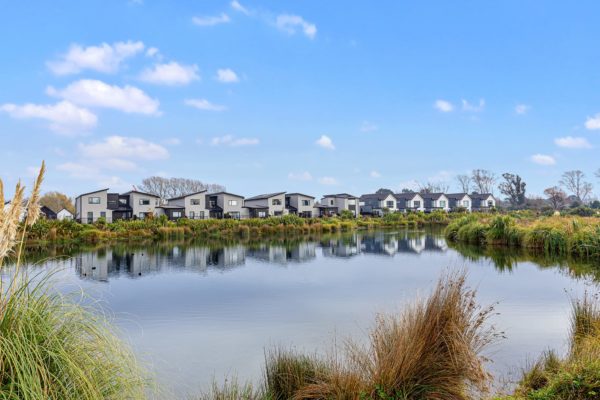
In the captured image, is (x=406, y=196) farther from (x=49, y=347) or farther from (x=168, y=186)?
(x=49, y=347)

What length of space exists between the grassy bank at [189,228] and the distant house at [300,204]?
12743 millimetres

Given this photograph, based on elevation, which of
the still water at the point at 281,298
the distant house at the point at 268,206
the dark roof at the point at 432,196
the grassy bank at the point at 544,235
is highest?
the dark roof at the point at 432,196

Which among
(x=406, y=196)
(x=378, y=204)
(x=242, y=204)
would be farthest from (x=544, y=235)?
(x=406, y=196)

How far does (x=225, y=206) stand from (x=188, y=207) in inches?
200

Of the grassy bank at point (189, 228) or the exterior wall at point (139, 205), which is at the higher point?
the exterior wall at point (139, 205)

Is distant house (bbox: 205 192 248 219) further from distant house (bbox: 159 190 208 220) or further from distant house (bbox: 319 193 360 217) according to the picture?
distant house (bbox: 319 193 360 217)

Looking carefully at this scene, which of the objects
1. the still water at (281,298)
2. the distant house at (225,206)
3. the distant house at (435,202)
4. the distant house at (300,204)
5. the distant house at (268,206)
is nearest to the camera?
the still water at (281,298)

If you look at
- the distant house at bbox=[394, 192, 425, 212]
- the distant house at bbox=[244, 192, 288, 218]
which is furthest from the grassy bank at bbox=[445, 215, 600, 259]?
the distant house at bbox=[394, 192, 425, 212]

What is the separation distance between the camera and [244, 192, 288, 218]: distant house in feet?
182

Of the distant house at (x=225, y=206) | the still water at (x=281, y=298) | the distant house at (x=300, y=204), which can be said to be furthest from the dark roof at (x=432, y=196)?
the still water at (x=281, y=298)

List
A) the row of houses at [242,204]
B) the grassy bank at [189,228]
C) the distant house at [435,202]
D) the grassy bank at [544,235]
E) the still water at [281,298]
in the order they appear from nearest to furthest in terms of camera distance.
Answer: the still water at [281,298]
the grassy bank at [544,235]
the grassy bank at [189,228]
the row of houses at [242,204]
the distant house at [435,202]

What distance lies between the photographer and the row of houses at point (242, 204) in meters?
44.7

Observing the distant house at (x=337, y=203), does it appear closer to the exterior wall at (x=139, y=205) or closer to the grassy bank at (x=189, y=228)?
the grassy bank at (x=189, y=228)

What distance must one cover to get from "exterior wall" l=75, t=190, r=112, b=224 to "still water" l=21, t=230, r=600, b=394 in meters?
24.6
